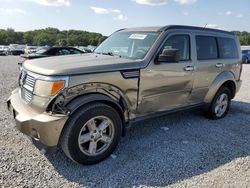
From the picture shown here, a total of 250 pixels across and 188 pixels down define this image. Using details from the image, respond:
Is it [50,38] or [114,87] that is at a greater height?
[50,38]

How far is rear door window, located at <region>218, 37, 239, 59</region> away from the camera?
18.0ft

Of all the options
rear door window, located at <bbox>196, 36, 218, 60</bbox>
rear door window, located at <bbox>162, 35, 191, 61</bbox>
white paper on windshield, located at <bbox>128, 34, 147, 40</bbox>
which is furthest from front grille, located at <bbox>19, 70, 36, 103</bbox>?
rear door window, located at <bbox>196, 36, 218, 60</bbox>

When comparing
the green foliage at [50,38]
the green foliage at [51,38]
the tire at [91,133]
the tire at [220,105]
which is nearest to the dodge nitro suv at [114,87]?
the tire at [91,133]

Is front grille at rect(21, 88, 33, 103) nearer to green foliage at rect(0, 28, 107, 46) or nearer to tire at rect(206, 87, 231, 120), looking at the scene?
tire at rect(206, 87, 231, 120)

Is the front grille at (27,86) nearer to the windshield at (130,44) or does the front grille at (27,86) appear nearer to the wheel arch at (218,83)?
the windshield at (130,44)

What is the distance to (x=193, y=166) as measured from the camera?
3.59 metres

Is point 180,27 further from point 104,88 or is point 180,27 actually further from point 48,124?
point 48,124

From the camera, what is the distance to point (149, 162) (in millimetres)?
3645

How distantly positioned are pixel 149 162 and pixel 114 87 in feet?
3.90

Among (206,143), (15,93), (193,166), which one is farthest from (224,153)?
(15,93)

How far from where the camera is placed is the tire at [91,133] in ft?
10.7

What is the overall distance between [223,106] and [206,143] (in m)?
1.78

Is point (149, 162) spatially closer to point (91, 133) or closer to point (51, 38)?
point (91, 133)

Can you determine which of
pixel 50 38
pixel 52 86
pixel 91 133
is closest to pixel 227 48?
pixel 91 133
